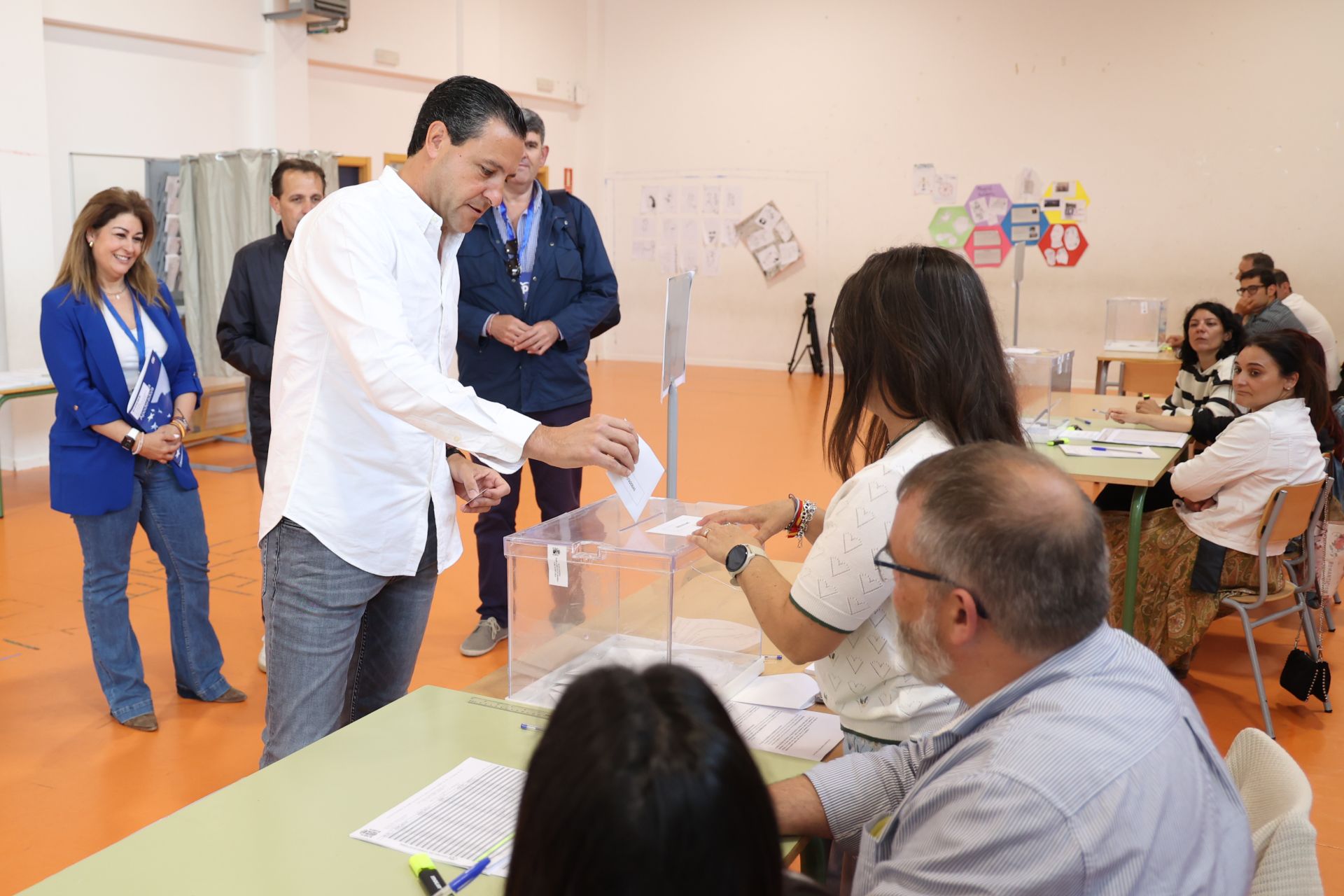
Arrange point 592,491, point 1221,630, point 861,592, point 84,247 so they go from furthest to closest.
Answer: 1. point 592,491
2. point 1221,630
3. point 84,247
4. point 861,592

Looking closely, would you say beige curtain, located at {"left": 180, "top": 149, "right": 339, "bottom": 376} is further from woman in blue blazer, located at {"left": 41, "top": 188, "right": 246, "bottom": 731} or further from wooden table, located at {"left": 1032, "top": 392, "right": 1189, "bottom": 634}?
wooden table, located at {"left": 1032, "top": 392, "right": 1189, "bottom": 634}

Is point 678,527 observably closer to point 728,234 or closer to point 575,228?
point 575,228

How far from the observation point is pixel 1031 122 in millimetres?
10477

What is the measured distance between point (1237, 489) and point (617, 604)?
2.54 metres

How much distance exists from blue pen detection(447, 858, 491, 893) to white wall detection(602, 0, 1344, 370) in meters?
8.02

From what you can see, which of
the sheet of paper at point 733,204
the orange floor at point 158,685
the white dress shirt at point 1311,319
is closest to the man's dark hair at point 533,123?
the orange floor at point 158,685

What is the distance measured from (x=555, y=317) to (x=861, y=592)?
254 cm

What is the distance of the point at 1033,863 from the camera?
1.05 meters

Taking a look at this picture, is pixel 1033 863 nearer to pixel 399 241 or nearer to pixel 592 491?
pixel 399 241

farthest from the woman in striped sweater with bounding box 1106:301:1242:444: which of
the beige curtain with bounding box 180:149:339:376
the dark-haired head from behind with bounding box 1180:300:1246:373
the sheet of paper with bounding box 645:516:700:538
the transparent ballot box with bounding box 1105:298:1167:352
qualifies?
the beige curtain with bounding box 180:149:339:376

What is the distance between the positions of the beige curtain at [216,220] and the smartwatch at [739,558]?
5838 mm

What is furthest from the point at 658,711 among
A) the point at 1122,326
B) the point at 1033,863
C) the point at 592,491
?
the point at 1122,326

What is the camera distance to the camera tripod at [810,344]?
1174cm

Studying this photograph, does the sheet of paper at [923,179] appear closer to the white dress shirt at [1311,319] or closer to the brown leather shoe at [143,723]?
the white dress shirt at [1311,319]
